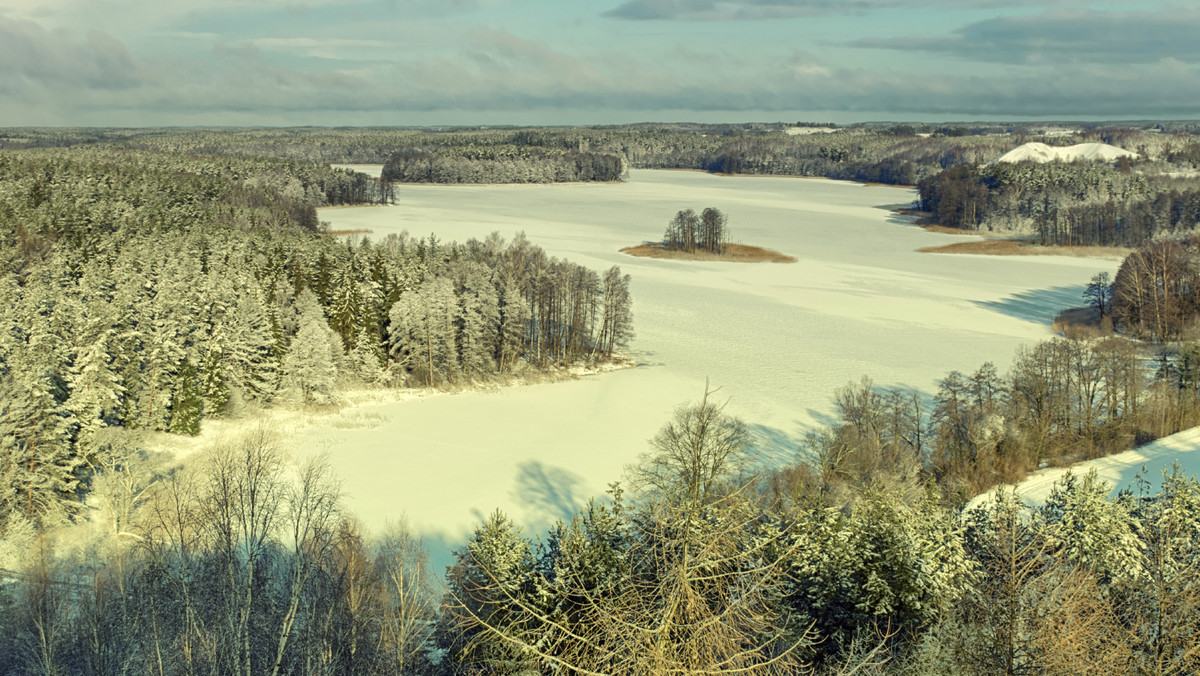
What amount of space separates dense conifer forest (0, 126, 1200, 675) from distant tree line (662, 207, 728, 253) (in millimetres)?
35626

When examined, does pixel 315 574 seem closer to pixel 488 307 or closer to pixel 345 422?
pixel 345 422

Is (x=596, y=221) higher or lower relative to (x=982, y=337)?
higher

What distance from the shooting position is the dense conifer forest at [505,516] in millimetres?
12195

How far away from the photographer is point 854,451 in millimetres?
28703

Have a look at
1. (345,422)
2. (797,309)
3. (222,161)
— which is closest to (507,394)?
(345,422)

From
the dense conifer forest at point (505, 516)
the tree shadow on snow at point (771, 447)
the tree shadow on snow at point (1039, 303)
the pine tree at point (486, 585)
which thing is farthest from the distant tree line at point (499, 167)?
the pine tree at point (486, 585)

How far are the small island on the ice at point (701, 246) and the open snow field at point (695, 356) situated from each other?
3.30m

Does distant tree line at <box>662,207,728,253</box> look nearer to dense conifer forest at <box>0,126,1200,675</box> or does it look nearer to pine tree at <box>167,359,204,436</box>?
dense conifer forest at <box>0,126,1200,675</box>

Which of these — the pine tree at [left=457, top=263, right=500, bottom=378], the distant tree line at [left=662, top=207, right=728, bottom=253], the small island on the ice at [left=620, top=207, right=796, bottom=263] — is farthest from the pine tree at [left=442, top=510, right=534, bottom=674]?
the distant tree line at [left=662, top=207, right=728, bottom=253]

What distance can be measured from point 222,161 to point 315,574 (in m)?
135

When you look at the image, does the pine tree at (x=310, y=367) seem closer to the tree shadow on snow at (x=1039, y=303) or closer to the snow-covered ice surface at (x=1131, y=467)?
the snow-covered ice surface at (x=1131, y=467)

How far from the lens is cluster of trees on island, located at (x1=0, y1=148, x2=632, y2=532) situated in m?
27.5

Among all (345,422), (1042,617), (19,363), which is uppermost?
(19,363)

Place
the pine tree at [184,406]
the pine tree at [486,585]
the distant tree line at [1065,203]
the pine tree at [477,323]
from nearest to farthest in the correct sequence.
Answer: the pine tree at [486,585] < the pine tree at [184,406] < the pine tree at [477,323] < the distant tree line at [1065,203]
